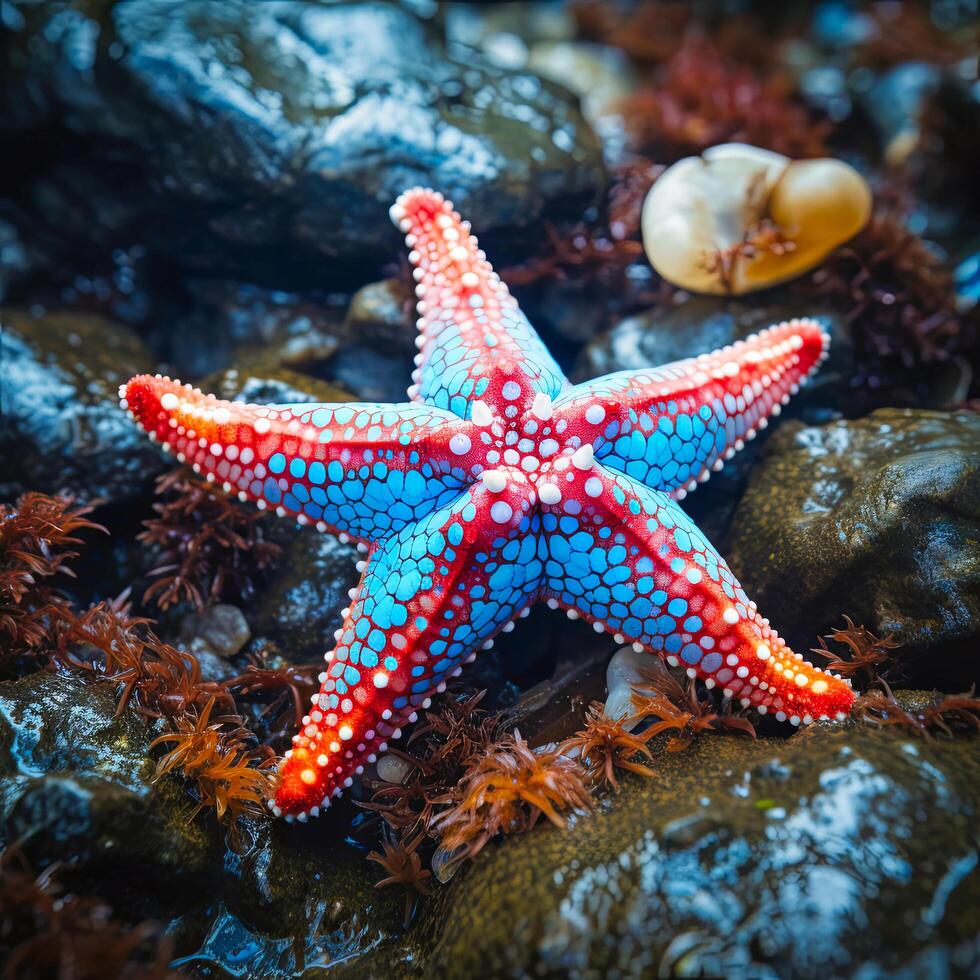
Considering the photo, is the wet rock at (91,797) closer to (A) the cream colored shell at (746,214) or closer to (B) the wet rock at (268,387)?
(B) the wet rock at (268,387)

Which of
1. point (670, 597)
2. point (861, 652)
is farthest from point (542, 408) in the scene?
point (861, 652)

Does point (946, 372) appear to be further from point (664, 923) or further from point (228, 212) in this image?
point (228, 212)

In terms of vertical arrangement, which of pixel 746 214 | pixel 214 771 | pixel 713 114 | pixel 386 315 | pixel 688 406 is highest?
pixel 713 114

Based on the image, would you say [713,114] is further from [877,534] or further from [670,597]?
[670,597]

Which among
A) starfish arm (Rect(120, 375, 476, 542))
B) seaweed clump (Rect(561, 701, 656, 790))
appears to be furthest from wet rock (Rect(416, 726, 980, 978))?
starfish arm (Rect(120, 375, 476, 542))

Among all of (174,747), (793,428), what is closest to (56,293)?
(174,747)

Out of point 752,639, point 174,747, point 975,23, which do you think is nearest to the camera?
point 752,639

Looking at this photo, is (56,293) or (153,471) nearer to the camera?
(153,471)
